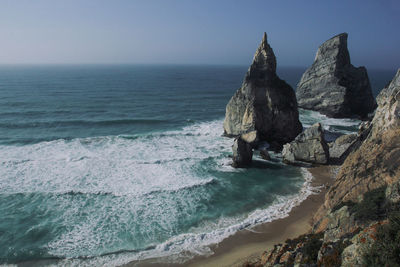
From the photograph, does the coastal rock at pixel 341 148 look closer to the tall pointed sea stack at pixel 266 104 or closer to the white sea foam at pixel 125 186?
the white sea foam at pixel 125 186

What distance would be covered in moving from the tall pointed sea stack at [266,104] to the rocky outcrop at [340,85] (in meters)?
20.5

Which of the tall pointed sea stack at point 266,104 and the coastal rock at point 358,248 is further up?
the tall pointed sea stack at point 266,104

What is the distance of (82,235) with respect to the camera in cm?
2139

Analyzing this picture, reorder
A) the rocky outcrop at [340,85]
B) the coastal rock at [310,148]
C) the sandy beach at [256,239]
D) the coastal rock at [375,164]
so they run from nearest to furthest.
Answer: the coastal rock at [375,164], the sandy beach at [256,239], the coastal rock at [310,148], the rocky outcrop at [340,85]

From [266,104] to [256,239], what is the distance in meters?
23.6

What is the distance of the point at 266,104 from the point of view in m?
40.8

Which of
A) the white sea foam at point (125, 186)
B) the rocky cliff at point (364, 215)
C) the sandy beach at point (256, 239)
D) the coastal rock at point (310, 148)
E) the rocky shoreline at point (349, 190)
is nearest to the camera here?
the rocky cliff at point (364, 215)

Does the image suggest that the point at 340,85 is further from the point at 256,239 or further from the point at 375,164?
the point at 256,239

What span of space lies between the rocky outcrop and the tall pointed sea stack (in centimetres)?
2054

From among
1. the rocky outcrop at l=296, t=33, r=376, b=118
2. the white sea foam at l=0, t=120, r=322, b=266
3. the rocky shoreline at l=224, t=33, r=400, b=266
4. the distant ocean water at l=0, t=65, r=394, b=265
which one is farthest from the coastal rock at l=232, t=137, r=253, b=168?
the rocky outcrop at l=296, t=33, r=376, b=118

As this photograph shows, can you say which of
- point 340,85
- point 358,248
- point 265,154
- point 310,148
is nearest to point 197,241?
point 358,248

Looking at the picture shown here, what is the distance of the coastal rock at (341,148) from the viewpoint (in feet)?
111

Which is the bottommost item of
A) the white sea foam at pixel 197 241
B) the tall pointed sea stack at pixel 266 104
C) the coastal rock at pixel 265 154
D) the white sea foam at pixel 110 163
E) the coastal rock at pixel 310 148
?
the white sea foam at pixel 197 241

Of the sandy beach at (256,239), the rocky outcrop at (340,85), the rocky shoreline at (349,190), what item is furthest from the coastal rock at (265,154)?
the rocky outcrop at (340,85)
